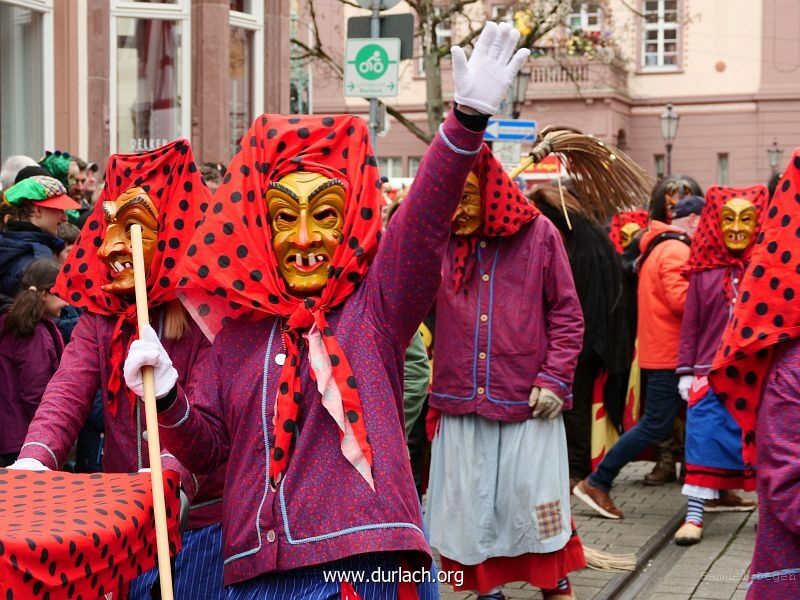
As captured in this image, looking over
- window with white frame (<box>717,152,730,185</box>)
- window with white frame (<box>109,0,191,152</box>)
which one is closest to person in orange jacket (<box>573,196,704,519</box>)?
window with white frame (<box>109,0,191,152</box>)

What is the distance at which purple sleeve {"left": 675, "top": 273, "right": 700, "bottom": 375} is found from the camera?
8.00 m

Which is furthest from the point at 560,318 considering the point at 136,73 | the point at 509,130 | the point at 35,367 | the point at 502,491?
the point at 509,130

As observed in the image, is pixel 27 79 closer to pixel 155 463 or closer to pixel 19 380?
pixel 19 380

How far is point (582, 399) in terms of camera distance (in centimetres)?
838

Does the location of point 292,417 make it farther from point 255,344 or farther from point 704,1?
point 704,1

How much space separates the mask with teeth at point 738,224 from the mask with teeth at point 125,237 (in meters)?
4.61

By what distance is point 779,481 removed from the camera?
126 inches

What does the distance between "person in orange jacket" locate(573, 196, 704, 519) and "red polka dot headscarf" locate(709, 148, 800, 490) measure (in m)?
4.83

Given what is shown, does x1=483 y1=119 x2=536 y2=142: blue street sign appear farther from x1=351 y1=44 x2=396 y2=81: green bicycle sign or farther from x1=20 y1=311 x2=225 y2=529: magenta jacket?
x1=20 y1=311 x2=225 y2=529: magenta jacket

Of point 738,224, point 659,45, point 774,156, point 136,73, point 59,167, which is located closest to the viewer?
point 738,224

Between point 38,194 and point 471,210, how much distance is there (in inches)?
97.3

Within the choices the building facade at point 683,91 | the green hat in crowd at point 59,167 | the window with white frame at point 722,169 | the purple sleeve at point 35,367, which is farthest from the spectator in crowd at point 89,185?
the window with white frame at point 722,169

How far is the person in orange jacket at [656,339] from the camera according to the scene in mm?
8273

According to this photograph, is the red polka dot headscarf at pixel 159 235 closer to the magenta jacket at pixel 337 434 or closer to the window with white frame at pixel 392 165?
the magenta jacket at pixel 337 434
